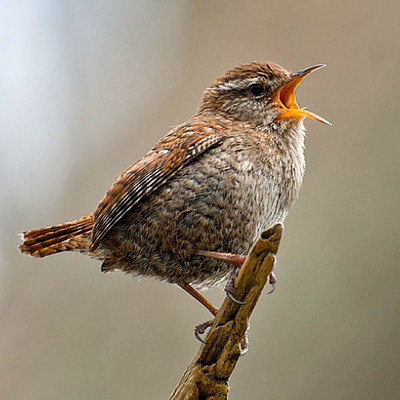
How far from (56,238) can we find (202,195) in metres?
0.82

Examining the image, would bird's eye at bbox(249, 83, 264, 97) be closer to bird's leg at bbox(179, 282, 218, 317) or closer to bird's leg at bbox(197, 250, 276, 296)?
bird's leg at bbox(197, 250, 276, 296)

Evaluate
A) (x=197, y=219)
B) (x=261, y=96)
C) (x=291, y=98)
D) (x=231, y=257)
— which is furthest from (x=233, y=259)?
(x=291, y=98)

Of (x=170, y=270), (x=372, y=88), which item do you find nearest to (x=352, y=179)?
(x=372, y=88)

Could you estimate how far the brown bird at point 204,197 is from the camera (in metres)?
3.20

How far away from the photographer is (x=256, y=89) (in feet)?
11.9

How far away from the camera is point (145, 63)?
666 centimetres

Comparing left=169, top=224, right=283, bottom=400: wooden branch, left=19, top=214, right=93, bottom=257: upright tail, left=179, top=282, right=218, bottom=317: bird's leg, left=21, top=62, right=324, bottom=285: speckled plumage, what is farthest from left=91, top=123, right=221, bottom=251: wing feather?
left=169, top=224, right=283, bottom=400: wooden branch

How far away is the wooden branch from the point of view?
2793 mm

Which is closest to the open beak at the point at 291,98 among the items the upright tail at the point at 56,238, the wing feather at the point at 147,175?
the wing feather at the point at 147,175

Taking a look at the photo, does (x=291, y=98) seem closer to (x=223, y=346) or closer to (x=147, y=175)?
(x=147, y=175)

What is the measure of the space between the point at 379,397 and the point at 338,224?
1.11 meters

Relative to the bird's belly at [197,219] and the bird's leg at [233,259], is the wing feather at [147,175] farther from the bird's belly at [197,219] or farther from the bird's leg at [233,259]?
the bird's leg at [233,259]

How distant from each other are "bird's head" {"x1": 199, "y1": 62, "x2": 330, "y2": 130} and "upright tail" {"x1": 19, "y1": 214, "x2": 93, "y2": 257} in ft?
2.77

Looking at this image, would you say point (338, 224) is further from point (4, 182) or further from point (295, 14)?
point (4, 182)
